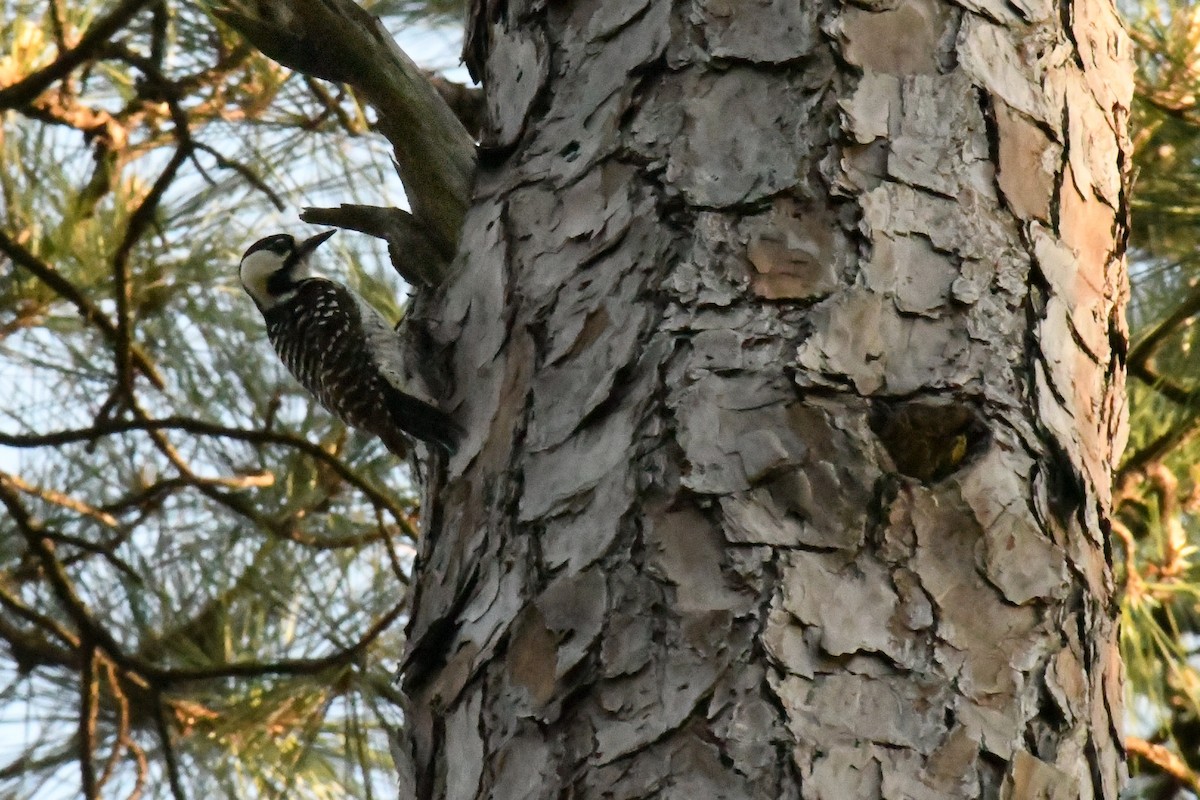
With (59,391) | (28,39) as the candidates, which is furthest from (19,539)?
(28,39)

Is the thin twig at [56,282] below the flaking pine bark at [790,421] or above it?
above

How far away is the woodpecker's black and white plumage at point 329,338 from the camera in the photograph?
7.82 feet

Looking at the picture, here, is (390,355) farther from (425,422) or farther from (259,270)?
(259,270)

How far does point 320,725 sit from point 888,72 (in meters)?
2.22

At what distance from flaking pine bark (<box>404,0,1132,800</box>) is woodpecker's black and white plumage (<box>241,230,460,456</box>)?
0.46 meters

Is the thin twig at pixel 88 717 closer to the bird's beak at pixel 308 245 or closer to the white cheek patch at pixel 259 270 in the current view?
the white cheek patch at pixel 259 270

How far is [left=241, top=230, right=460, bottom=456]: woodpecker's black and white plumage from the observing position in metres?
2.38

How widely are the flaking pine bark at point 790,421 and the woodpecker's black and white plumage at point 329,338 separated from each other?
0.46 metres

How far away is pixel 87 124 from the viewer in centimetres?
329

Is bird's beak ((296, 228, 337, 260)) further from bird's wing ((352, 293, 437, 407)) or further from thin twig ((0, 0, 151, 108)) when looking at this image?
thin twig ((0, 0, 151, 108))

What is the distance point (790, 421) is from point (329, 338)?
1.62m

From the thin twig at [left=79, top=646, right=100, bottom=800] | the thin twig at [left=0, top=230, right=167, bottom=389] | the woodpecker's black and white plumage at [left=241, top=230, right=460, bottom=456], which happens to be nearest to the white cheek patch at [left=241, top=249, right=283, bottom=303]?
the woodpecker's black and white plumage at [left=241, top=230, right=460, bottom=456]

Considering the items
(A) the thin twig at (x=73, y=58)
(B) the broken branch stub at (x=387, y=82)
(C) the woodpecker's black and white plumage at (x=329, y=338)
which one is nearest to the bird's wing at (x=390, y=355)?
(C) the woodpecker's black and white plumage at (x=329, y=338)

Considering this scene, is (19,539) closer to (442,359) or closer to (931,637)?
(442,359)
